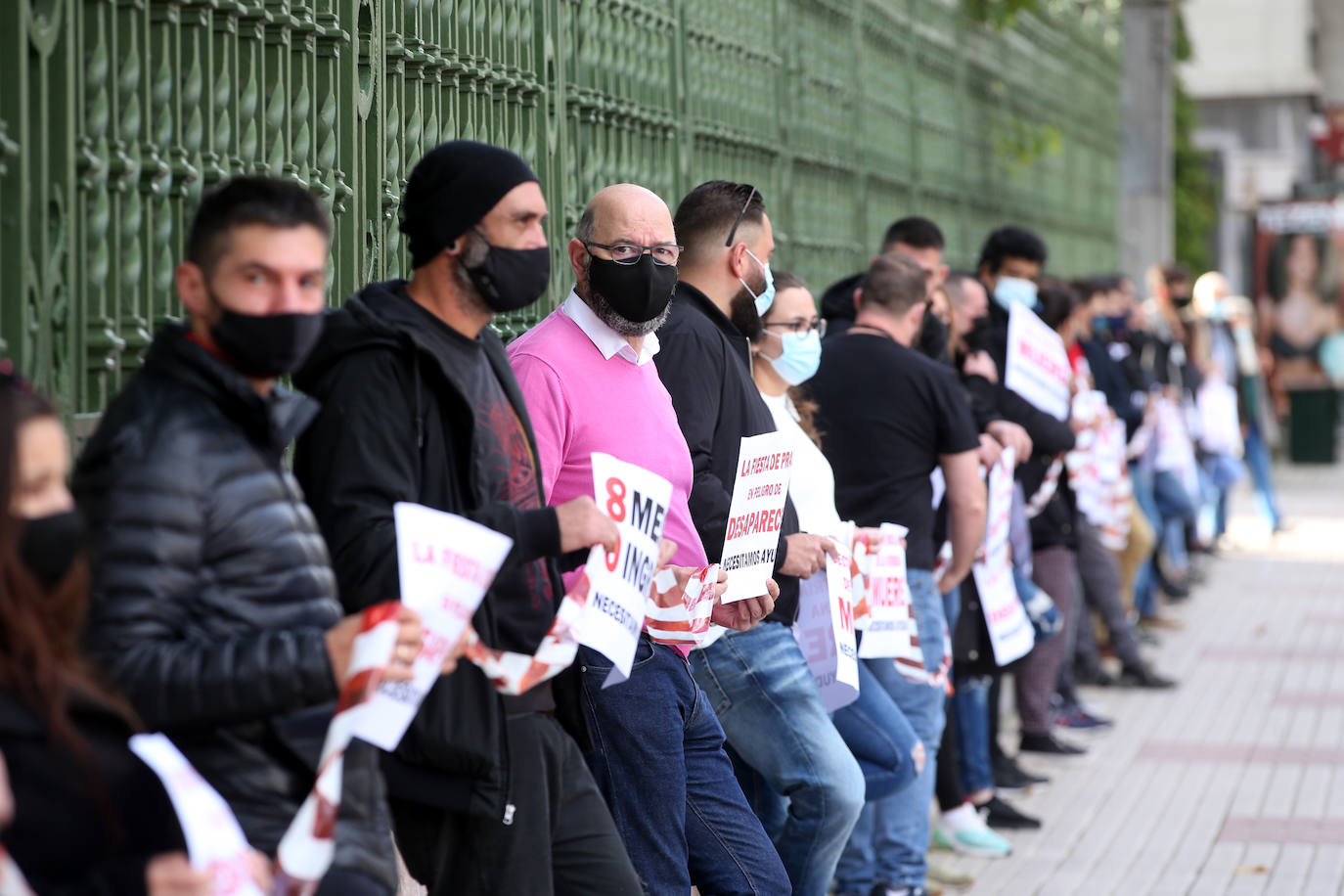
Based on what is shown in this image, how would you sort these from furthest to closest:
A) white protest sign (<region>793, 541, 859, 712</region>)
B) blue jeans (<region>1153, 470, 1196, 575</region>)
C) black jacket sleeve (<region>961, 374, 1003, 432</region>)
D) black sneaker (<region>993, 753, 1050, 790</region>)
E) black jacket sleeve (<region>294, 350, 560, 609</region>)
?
blue jeans (<region>1153, 470, 1196, 575</region>) → black sneaker (<region>993, 753, 1050, 790</region>) → black jacket sleeve (<region>961, 374, 1003, 432</region>) → white protest sign (<region>793, 541, 859, 712</region>) → black jacket sleeve (<region>294, 350, 560, 609</region>)

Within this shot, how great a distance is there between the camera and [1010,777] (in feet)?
28.4

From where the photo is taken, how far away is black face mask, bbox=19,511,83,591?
8.05 ft

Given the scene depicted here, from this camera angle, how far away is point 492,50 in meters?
5.79

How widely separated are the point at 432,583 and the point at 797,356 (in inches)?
109

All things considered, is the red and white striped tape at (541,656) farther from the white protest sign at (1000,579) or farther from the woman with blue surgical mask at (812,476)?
the white protest sign at (1000,579)

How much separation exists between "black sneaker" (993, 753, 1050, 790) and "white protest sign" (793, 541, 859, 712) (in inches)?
125

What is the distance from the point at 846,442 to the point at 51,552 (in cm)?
429

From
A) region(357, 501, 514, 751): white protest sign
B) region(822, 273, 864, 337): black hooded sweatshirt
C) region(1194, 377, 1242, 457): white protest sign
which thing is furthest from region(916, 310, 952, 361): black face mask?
region(1194, 377, 1242, 457): white protest sign

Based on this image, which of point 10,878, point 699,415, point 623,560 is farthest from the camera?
point 699,415

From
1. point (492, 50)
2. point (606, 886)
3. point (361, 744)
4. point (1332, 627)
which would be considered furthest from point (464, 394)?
point (1332, 627)

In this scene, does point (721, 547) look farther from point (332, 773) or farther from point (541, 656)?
point (332, 773)

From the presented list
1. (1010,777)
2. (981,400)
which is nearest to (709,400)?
(981,400)

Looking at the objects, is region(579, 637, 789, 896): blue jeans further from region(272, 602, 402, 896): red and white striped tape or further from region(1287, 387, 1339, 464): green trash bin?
region(1287, 387, 1339, 464): green trash bin

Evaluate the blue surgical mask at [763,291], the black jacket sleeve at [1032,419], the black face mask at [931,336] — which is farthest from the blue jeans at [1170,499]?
the blue surgical mask at [763,291]
